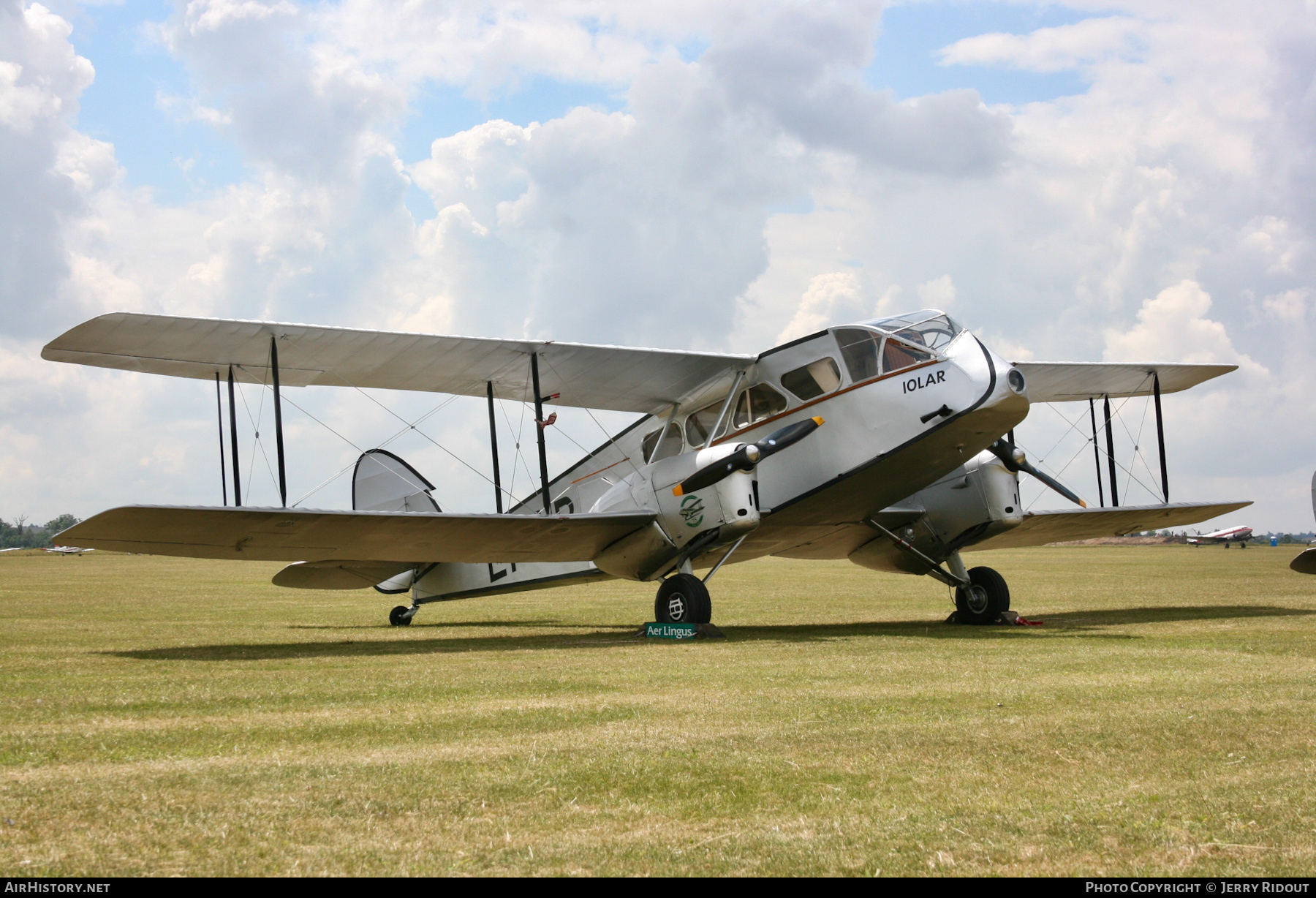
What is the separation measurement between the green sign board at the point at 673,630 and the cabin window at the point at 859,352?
4.12m

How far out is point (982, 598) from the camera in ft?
58.1

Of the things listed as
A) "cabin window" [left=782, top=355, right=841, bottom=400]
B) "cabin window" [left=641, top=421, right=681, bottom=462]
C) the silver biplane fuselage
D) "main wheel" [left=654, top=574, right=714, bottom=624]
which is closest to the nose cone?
the silver biplane fuselage

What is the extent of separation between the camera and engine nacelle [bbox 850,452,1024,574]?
57.0 feet

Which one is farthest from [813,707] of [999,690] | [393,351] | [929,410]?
[393,351]

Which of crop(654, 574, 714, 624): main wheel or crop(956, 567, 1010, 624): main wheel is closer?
crop(654, 574, 714, 624): main wheel

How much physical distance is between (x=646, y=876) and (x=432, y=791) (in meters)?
1.63

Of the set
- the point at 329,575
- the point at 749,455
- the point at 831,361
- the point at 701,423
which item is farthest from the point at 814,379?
the point at 329,575

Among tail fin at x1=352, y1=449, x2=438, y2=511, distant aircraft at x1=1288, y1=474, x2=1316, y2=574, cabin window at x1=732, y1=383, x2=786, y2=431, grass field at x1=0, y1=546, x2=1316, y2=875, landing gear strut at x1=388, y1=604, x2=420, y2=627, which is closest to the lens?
grass field at x1=0, y1=546, x2=1316, y2=875

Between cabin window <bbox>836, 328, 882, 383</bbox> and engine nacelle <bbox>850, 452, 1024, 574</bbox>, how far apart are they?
285cm

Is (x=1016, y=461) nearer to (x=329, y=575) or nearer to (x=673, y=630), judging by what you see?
(x=673, y=630)

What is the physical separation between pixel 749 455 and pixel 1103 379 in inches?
373

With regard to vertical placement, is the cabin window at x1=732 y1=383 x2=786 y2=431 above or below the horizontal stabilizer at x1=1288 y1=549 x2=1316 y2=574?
above

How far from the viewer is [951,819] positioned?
181 inches

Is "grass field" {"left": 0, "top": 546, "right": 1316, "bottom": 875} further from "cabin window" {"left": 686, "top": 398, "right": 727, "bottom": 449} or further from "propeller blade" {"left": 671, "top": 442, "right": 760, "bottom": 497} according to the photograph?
"cabin window" {"left": 686, "top": 398, "right": 727, "bottom": 449}
